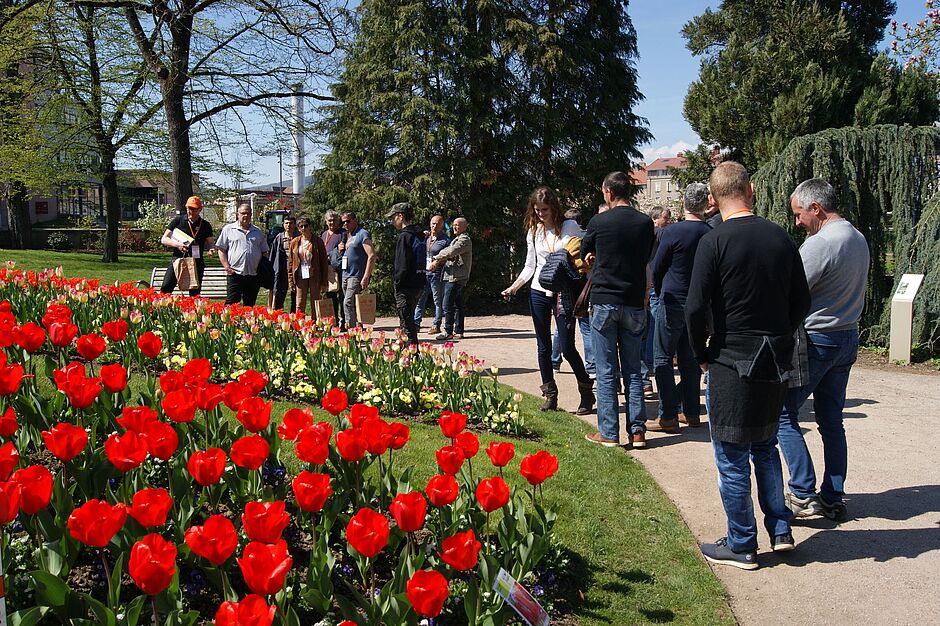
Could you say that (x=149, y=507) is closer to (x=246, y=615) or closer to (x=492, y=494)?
(x=246, y=615)

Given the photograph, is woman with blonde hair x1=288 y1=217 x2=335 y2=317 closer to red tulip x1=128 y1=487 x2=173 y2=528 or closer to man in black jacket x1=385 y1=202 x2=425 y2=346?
man in black jacket x1=385 y1=202 x2=425 y2=346

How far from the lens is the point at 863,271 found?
460 cm

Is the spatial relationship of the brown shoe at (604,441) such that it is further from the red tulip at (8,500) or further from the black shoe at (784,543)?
the red tulip at (8,500)

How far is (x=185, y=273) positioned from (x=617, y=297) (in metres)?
6.44

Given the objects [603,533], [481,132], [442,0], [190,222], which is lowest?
[603,533]

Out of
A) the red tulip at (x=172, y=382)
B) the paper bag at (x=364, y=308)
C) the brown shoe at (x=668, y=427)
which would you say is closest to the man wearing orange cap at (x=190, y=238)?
the paper bag at (x=364, y=308)

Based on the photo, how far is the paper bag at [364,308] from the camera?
9727 mm

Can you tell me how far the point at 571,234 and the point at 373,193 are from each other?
37.2ft

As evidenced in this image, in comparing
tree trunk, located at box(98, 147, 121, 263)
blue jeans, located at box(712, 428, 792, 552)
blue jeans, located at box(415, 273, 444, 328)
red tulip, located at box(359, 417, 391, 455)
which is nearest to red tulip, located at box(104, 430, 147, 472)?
red tulip, located at box(359, 417, 391, 455)

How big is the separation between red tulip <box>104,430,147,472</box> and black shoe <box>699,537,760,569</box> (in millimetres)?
2944

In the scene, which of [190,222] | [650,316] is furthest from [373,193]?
[650,316]

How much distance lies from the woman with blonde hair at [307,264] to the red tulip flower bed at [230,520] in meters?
6.61

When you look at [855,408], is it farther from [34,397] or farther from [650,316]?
[34,397]

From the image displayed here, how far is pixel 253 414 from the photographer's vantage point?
321cm
